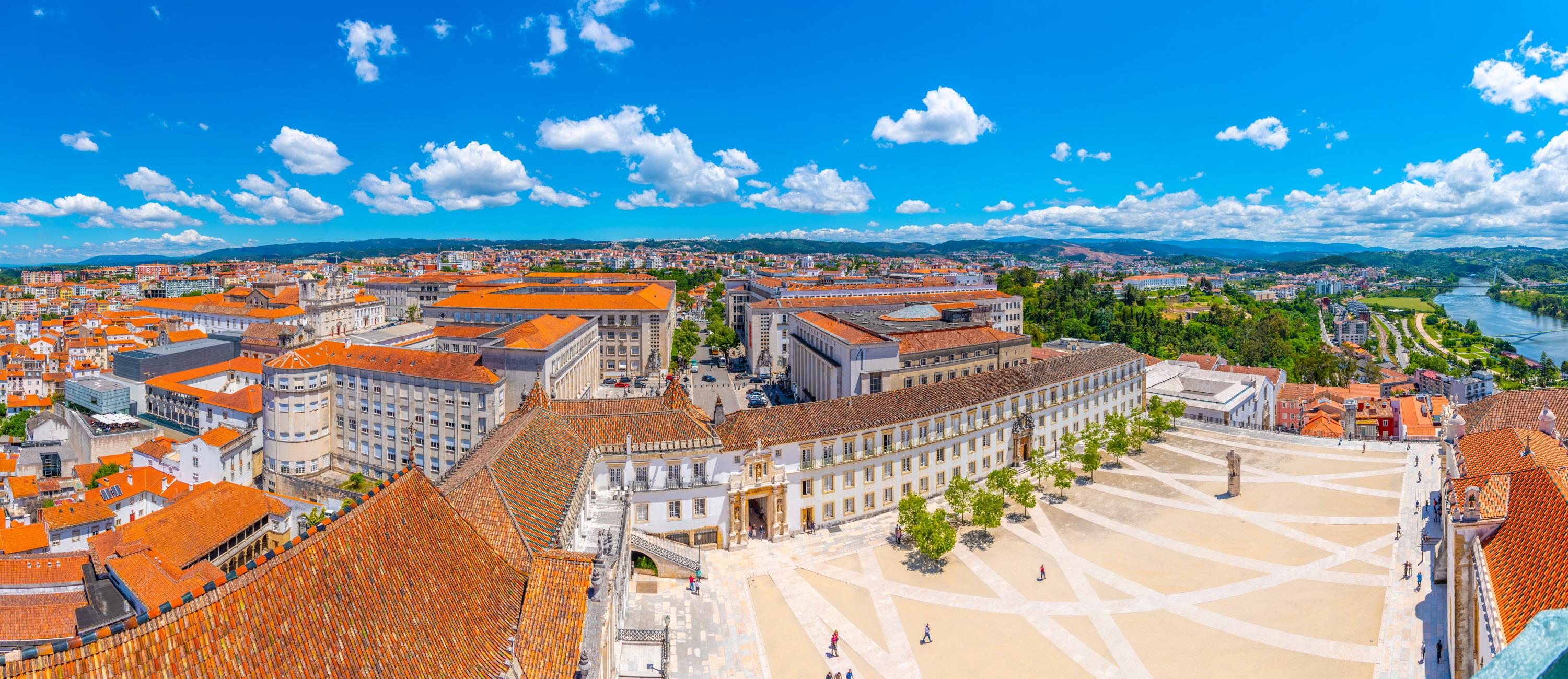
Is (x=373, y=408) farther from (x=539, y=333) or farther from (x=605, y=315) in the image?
(x=605, y=315)

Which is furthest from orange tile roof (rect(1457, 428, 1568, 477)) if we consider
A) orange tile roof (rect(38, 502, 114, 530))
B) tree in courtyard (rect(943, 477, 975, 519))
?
orange tile roof (rect(38, 502, 114, 530))

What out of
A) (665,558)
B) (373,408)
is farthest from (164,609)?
(373,408)

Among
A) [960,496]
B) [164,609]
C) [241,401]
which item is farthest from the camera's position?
[241,401]

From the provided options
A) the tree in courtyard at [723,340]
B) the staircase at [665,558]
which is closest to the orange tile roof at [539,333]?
the staircase at [665,558]

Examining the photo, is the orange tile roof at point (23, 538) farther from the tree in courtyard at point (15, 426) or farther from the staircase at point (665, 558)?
the tree in courtyard at point (15, 426)

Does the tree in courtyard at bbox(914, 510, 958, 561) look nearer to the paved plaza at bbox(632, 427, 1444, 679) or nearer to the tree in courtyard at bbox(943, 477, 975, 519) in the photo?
the paved plaza at bbox(632, 427, 1444, 679)

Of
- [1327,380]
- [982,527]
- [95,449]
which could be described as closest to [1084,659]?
[982,527]

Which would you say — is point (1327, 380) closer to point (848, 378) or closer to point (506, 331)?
point (848, 378)
